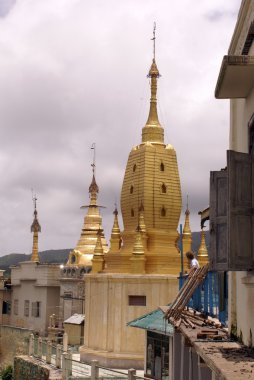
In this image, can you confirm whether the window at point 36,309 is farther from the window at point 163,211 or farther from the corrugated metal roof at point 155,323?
the corrugated metal roof at point 155,323

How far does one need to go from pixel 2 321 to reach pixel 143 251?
21365 millimetres

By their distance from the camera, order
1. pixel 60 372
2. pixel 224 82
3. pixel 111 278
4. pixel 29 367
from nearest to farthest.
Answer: pixel 224 82, pixel 60 372, pixel 29 367, pixel 111 278

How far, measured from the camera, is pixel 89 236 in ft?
135

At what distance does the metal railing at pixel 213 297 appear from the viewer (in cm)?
880

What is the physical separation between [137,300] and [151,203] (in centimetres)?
519

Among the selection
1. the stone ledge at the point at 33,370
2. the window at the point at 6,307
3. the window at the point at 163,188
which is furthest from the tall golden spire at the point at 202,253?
the window at the point at 6,307

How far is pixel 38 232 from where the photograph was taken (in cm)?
4962

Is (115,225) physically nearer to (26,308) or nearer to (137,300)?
(137,300)

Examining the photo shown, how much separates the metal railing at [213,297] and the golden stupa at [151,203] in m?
16.7

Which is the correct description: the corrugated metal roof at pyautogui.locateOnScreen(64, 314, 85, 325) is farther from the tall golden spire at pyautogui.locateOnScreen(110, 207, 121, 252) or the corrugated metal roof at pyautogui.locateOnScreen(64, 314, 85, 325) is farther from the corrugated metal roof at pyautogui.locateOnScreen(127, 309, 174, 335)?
the corrugated metal roof at pyautogui.locateOnScreen(127, 309, 174, 335)

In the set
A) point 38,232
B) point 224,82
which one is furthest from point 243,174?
point 38,232

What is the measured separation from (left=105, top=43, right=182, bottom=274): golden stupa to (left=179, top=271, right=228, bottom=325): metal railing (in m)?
16.7

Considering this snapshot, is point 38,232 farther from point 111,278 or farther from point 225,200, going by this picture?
point 225,200

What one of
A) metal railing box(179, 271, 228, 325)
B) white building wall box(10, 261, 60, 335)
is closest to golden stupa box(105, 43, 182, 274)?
white building wall box(10, 261, 60, 335)
